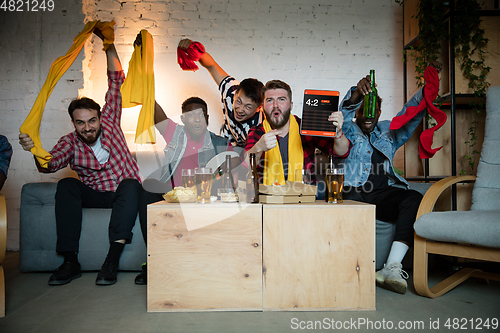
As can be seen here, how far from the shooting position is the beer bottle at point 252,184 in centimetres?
154

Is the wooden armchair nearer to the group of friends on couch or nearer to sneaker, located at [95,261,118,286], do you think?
the group of friends on couch

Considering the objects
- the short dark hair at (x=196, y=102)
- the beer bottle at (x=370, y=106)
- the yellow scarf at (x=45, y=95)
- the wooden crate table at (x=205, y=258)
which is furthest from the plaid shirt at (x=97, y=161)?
the beer bottle at (x=370, y=106)

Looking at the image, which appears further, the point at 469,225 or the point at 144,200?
the point at 144,200

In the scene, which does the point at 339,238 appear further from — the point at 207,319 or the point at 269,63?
the point at 269,63

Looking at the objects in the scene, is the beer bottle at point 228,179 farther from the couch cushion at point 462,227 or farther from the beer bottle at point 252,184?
the couch cushion at point 462,227

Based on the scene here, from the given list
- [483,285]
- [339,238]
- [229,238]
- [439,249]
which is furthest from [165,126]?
[483,285]

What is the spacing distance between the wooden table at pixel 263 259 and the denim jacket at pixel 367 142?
2.48ft

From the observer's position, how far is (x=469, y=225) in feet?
4.57

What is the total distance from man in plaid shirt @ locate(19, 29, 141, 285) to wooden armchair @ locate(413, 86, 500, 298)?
1615 millimetres

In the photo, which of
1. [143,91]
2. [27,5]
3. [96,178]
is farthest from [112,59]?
[27,5]

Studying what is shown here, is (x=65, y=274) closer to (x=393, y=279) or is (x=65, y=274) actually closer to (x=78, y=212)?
(x=78, y=212)

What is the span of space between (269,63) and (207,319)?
97.0 inches

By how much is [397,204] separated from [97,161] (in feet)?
6.48

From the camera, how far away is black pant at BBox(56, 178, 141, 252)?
6.54 ft
